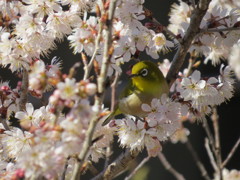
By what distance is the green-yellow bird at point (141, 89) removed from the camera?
1602mm

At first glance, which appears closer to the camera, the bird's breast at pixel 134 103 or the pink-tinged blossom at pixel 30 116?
the pink-tinged blossom at pixel 30 116

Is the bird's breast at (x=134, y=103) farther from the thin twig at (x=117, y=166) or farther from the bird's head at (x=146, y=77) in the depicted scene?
the thin twig at (x=117, y=166)

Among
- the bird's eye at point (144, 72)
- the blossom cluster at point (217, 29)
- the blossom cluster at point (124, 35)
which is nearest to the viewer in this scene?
the blossom cluster at point (124, 35)

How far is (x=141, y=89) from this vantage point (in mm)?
1651

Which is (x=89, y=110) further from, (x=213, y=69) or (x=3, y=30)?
(x=213, y=69)

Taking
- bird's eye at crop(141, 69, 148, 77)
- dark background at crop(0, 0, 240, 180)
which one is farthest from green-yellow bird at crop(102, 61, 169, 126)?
dark background at crop(0, 0, 240, 180)

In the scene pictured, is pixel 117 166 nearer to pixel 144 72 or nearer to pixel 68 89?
pixel 144 72

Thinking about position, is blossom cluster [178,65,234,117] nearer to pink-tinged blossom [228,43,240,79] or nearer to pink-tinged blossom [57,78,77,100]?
pink-tinged blossom [228,43,240,79]

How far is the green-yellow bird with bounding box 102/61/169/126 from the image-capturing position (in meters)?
1.60

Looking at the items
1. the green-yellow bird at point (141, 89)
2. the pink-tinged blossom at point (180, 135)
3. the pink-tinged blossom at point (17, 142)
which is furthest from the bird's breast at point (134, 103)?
the pink-tinged blossom at point (17, 142)

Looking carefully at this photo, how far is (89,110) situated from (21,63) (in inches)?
28.6

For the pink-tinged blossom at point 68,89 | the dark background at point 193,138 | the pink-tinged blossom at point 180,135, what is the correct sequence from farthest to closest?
1. the dark background at point 193,138
2. the pink-tinged blossom at point 180,135
3. the pink-tinged blossom at point 68,89

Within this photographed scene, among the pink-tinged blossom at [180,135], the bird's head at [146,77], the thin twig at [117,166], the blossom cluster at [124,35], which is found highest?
the blossom cluster at [124,35]

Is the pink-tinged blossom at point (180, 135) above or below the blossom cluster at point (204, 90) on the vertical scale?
Result: below
